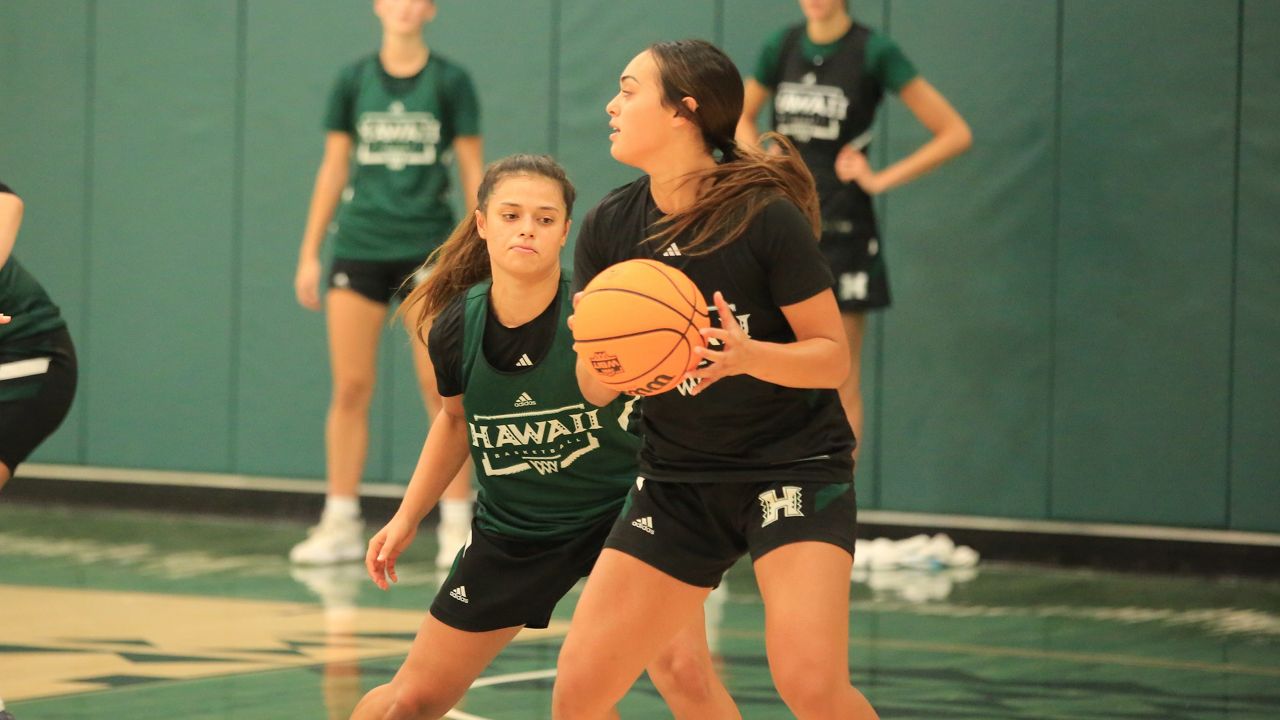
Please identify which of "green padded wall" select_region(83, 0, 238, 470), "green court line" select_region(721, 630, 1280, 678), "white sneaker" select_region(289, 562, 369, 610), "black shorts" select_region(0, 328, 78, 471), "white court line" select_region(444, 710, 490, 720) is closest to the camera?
"white court line" select_region(444, 710, 490, 720)

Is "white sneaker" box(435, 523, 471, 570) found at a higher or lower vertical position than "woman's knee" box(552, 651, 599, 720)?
lower

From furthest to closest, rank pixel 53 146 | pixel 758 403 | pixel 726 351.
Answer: pixel 53 146 → pixel 758 403 → pixel 726 351

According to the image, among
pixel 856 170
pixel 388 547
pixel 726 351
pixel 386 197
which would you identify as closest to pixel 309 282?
pixel 386 197

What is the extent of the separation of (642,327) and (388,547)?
0.86 m

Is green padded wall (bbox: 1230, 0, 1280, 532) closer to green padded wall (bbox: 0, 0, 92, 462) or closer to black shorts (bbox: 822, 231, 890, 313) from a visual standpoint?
black shorts (bbox: 822, 231, 890, 313)

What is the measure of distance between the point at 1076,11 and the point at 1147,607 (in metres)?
2.74

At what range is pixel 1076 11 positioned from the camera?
26.9 ft

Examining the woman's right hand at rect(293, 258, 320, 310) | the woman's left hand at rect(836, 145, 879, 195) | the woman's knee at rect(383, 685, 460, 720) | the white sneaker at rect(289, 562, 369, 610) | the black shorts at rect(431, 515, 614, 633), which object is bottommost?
the white sneaker at rect(289, 562, 369, 610)

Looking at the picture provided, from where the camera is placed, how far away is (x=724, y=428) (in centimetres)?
374

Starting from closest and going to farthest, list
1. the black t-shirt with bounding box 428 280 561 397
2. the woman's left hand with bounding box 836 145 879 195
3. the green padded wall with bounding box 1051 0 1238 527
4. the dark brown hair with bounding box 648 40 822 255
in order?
the dark brown hair with bounding box 648 40 822 255 → the black t-shirt with bounding box 428 280 561 397 → the woman's left hand with bounding box 836 145 879 195 → the green padded wall with bounding box 1051 0 1238 527

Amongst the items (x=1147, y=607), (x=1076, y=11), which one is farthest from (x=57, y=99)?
(x=1147, y=607)

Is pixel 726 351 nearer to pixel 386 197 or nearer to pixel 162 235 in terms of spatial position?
pixel 386 197

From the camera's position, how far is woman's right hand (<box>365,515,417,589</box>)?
12.9 feet

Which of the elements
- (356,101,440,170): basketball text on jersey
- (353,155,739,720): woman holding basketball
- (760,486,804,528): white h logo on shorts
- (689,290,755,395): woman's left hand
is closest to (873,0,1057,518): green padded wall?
(356,101,440,170): basketball text on jersey
